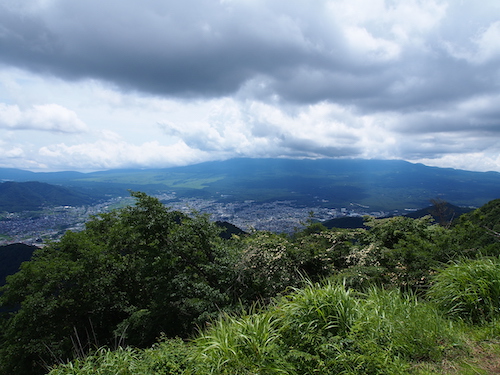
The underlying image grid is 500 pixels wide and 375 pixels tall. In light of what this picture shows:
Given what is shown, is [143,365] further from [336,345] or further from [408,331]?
[408,331]

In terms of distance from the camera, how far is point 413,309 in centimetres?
410

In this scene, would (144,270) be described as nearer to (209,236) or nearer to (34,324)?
(209,236)

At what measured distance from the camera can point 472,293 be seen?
4.10 metres

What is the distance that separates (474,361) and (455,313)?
1120 millimetres

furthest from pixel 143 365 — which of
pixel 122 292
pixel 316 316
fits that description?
pixel 122 292

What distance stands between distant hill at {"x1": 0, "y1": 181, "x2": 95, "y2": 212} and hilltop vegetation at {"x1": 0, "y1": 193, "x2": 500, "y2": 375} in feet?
482

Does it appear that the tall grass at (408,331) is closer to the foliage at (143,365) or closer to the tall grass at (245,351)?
the tall grass at (245,351)

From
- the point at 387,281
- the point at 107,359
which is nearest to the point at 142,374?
the point at 107,359

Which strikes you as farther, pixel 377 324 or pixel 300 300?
pixel 300 300

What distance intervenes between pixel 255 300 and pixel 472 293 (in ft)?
20.7

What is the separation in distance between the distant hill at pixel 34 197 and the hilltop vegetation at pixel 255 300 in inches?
5783

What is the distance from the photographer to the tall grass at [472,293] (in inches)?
156

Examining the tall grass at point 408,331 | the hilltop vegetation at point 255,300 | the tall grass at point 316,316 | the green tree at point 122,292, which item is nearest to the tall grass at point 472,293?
the hilltop vegetation at point 255,300

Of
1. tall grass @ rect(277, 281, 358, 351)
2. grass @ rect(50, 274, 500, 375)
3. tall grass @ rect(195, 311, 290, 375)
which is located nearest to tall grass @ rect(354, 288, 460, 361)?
grass @ rect(50, 274, 500, 375)
